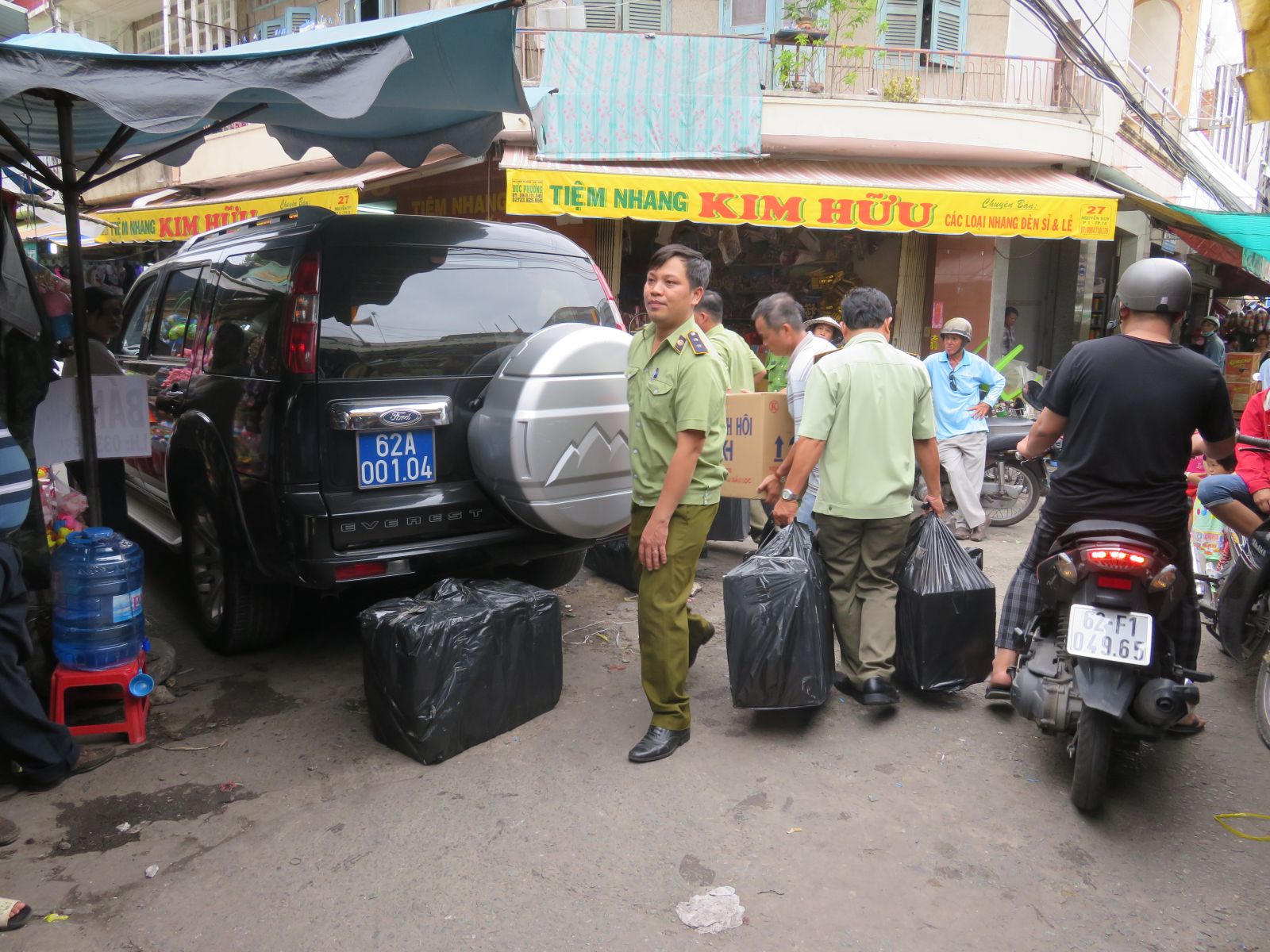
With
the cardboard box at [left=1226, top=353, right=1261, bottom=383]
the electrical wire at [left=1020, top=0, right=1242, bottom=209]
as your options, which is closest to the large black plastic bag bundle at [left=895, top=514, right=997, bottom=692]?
the electrical wire at [left=1020, top=0, right=1242, bottom=209]

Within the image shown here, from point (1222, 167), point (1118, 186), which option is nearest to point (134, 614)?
point (1118, 186)

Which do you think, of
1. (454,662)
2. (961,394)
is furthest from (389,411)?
(961,394)

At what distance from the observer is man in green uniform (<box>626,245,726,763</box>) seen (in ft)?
10.6

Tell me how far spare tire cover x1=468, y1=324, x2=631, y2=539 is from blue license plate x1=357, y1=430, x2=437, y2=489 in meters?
0.19

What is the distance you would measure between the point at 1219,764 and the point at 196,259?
17.0ft

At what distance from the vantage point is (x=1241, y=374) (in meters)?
14.7

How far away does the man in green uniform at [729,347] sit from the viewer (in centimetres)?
568

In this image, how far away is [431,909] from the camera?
256 cm

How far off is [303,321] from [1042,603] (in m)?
2.93

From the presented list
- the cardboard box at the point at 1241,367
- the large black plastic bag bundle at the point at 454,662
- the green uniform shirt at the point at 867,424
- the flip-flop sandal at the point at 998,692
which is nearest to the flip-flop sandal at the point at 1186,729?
the flip-flop sandal at the point at 998,692

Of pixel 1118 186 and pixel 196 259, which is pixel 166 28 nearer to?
pixel 196 259

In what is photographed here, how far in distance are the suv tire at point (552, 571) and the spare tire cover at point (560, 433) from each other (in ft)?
3.72

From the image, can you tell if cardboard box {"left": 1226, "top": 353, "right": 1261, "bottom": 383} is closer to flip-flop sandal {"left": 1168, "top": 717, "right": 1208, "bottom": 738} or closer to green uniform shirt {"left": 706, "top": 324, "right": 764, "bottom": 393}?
green uniform shirt {"left": 706, "top": 324, "right": 764, "bottom": 393}

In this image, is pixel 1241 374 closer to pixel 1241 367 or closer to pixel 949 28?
Result: pixel 1241 367
